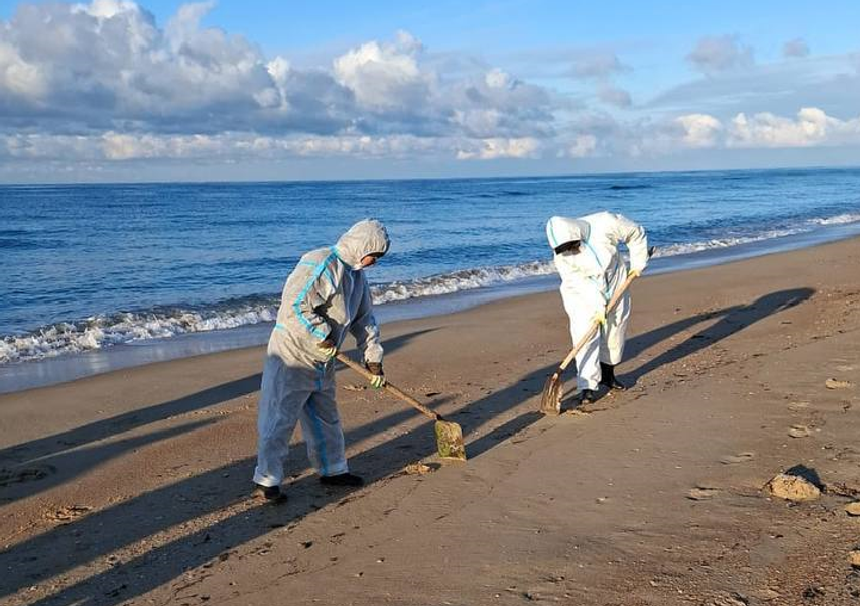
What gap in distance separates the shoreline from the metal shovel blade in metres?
4.97

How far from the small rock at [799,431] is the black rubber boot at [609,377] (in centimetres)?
179

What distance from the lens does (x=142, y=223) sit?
35.6 meters

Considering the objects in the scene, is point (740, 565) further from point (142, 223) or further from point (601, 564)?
point (142, 223)

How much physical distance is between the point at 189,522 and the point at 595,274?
12.1 feet

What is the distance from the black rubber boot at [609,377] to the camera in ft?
23.2

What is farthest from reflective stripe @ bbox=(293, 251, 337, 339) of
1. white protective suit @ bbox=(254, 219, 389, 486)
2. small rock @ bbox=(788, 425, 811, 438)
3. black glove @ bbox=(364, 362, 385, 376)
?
small rock @ bbox=(788, 425, 811, 438)

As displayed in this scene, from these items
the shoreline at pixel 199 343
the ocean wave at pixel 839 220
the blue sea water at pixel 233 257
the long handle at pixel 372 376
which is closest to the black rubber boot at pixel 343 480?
the long handle at pixel 372 376

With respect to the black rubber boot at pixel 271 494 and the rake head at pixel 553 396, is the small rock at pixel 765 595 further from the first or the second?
the rake head at pixel 553 396

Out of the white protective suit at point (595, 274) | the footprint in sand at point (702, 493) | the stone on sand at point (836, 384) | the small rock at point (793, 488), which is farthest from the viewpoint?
the white protective suit at point (595, 274)

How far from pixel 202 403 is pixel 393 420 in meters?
1.90

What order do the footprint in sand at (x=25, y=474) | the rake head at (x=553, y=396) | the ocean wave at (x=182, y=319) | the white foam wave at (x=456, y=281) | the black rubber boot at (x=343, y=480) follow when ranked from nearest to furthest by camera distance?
the black rubber boot at (x=343, y=480) < the footprint in sand at (x=25, y=474) < the rake head at (x=553, y=396) < the ocean wave at (x=182, y=319) < the white foam wave at (x=456, y=281)

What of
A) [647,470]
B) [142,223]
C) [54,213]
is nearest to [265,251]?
[142,223]

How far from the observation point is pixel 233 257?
72.7ft

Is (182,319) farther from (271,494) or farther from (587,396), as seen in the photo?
(271,494)
